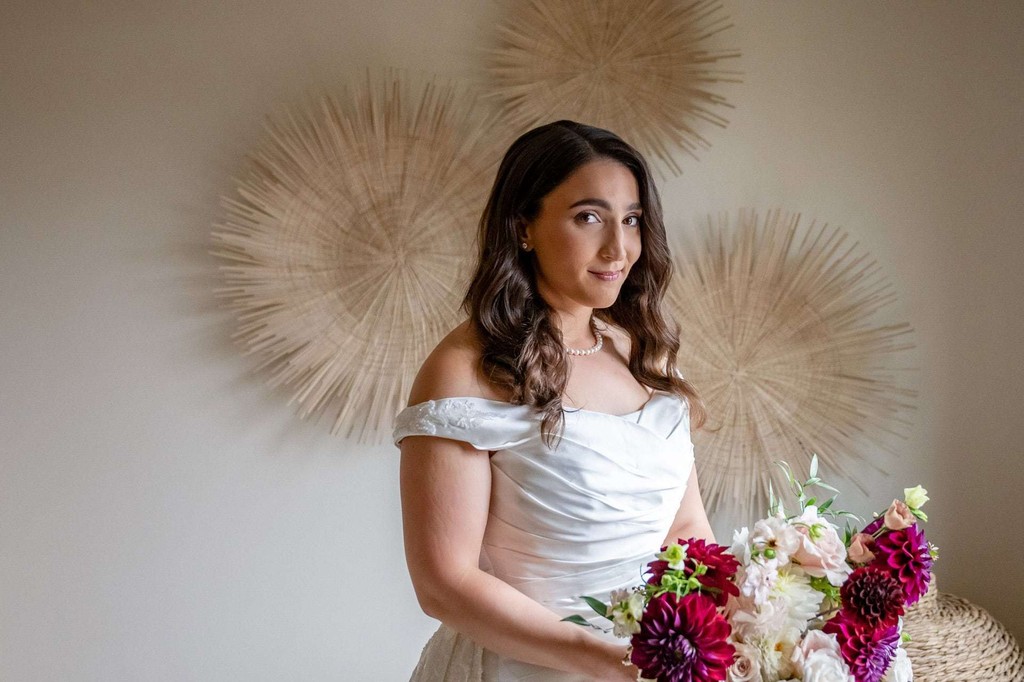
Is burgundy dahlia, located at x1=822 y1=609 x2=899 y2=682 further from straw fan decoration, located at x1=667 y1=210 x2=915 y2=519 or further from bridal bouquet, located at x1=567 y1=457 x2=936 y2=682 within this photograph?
straw fan decoration, located at x1=667 y1=210 x2=915 y2=519

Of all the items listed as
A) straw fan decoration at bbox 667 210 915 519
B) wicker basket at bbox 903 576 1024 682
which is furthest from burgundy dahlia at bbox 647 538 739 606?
straw fan decoration at bbox 667 210 915 519

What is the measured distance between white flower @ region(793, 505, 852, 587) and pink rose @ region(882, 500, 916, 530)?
2.7 inches

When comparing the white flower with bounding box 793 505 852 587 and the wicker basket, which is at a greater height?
the white flower with bounding box 793 505 852 587

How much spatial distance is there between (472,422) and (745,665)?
54 cm

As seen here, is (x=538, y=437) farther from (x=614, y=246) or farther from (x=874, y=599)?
(x=874, y=599)

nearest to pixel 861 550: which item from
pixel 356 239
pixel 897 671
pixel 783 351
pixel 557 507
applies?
pixel 897 671

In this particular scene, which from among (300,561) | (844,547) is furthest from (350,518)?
(844,547)

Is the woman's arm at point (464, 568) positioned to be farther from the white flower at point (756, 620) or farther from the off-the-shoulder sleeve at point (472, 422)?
the white flower at point (756, 620)

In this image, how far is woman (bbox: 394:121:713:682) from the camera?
4.79 feet

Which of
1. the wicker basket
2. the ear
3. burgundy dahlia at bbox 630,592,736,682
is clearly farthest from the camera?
the wicker basket

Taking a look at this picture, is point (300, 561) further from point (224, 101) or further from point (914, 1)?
point (914, 1)

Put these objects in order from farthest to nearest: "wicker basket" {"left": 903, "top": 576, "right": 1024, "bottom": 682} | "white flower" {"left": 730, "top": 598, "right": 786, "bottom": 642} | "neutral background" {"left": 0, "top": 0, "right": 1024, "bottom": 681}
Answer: "neutral background" {"left": 0, "top": 0, "right": 1024, "bottom": 681} < "wicker basket" {"left": 903, "top": 576, "right": 1024, "bottom": 682} < "white flower" {"left": 730, "top": 598, "right": 786, "bottom": 642}

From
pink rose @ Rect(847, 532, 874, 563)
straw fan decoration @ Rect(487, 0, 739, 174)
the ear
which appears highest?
straw fan decoration @ Rect(487, 0, 739, 174)

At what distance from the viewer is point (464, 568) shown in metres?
1.45
